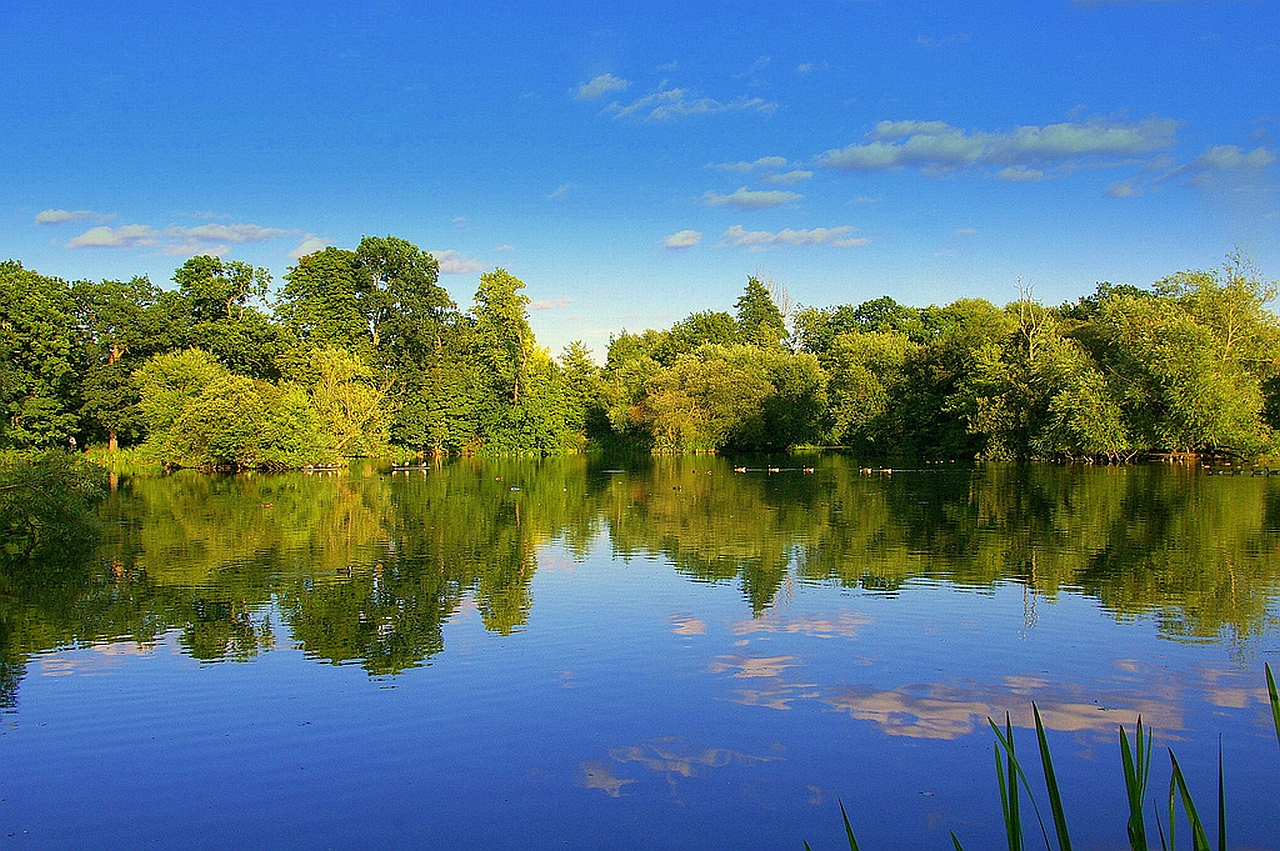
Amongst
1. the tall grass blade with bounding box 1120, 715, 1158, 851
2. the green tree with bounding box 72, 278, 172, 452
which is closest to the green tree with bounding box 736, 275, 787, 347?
the green tree with bounding box 72, 278, 172, 452


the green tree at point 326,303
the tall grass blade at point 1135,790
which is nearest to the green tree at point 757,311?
the green tree at point 326,303

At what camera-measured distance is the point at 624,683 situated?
11.2m

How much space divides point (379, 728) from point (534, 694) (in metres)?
1.82

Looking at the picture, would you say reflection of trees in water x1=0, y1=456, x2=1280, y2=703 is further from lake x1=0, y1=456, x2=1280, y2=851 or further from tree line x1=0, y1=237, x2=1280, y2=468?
tree line x1=0, y1=237, x2=1280, y2=468

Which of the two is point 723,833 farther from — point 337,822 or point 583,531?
point 583,531

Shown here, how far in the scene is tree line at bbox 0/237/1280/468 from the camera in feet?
156

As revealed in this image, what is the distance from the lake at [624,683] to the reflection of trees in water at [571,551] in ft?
0.44

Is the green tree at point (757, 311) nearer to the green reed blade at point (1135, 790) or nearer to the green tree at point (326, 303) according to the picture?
the green tree at point (326, 303)

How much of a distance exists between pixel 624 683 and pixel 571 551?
10988 millimetres

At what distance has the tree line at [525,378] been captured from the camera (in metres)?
47.6

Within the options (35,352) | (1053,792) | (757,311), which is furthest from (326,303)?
(1053,792)

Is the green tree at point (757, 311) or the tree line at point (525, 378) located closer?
the tree line at point (525, 378)

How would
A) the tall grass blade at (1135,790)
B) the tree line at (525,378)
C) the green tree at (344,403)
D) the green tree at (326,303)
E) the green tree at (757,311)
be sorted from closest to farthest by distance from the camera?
the tall grass blade at (1135,790)
the tree line at (525,378)
the green tree at (344,403)
the green tree at (326,303)
the green tree at (757,311)

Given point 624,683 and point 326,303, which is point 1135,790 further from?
point 326,303
